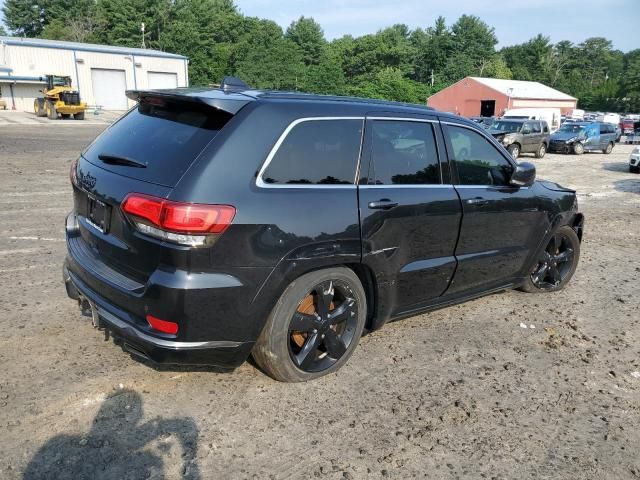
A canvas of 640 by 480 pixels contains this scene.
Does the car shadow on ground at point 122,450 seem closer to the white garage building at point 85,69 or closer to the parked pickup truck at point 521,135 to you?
the parked pickup truck at point 521,135

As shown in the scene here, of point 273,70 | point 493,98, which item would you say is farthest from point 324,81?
point 493,98

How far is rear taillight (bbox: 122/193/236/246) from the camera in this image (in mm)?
2697

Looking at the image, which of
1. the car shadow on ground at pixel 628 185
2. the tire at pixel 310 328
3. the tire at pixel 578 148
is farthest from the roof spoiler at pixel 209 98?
the tire at pixel 578 148

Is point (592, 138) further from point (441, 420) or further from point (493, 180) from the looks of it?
point (441, 420)

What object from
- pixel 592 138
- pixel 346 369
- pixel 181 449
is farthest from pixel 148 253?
pixel 592 138

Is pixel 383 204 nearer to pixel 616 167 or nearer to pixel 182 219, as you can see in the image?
pixel 182 219

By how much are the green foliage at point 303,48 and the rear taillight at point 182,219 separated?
170 ft

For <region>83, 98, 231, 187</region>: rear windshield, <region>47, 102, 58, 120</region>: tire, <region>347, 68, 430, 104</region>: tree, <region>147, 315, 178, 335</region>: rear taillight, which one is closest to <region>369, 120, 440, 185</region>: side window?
<region>83, 98, 231, 187</region>: rear windshield

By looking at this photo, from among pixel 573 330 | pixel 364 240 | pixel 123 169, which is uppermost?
pixel 123 169

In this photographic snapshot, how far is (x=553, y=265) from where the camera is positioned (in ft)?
17.7

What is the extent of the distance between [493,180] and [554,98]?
61.7 meters

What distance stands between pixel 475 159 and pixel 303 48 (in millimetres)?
88018

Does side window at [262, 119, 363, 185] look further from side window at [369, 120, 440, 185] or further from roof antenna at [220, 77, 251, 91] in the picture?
roof antenna at [220, 77, 251, 91]

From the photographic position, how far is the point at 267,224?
2895mm
